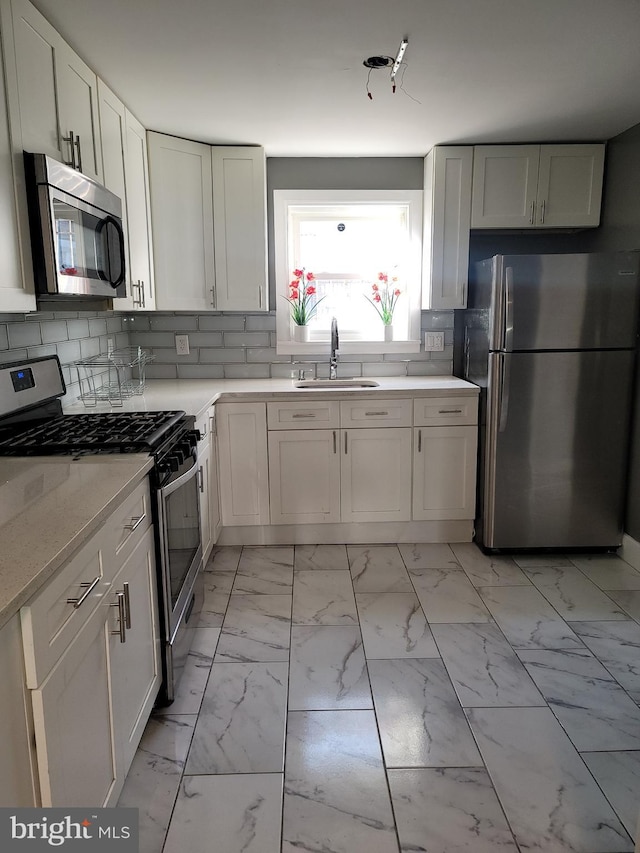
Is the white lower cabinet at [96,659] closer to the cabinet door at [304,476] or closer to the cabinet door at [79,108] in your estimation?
the cabinet door at [79,108]

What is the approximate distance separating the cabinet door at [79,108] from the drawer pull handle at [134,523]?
128cm

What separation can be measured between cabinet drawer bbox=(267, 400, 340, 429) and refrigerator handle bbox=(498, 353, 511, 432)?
864 mm

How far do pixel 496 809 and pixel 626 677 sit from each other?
0.88 metres

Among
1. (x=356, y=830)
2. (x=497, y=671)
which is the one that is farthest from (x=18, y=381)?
(x=497, y=671)

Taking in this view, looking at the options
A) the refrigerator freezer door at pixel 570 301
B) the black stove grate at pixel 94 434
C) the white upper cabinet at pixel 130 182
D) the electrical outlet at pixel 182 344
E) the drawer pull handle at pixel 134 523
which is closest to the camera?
the drawer pull handle at pixel 134 523

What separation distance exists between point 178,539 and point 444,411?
5.73 feet

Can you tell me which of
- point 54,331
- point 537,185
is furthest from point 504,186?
point 54,331

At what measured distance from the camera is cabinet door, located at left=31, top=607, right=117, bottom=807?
1.10 m

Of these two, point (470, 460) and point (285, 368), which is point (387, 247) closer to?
point (285, 368)

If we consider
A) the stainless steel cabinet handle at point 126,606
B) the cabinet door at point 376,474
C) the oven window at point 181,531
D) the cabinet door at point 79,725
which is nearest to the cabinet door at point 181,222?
the cabinet door at point 376,474

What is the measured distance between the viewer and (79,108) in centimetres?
221

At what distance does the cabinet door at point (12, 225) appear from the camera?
166 cm

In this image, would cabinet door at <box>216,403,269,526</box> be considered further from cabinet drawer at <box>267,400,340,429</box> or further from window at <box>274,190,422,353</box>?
window at <box>274,190,422,353</box>

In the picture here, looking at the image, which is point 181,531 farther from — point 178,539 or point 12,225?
point 12,225
